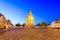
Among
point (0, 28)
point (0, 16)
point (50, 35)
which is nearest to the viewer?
point (50, 35)

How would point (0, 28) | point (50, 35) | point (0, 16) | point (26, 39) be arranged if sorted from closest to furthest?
point (26, 39)
point (50, 35)
point (0, 28)
point (0, 16)

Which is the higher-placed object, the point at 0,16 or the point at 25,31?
the point at 0,16

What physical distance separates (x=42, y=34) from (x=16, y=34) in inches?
147

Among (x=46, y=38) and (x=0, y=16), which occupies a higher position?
(x=0, y=16)

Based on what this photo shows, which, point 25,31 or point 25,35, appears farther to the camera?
point 25,31

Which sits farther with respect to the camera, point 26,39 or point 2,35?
point 2,35

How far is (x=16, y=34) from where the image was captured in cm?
2933

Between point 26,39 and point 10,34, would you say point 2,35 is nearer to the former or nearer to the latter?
point 10,34

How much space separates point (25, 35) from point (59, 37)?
4904 mm

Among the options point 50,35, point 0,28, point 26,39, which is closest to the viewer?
point 26,39

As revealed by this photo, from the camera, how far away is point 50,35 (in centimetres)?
2927

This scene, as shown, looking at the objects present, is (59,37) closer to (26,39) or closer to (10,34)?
(26,39)

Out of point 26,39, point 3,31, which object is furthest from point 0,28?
point 26,39

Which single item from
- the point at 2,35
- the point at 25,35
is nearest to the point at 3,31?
the point at 2,35
